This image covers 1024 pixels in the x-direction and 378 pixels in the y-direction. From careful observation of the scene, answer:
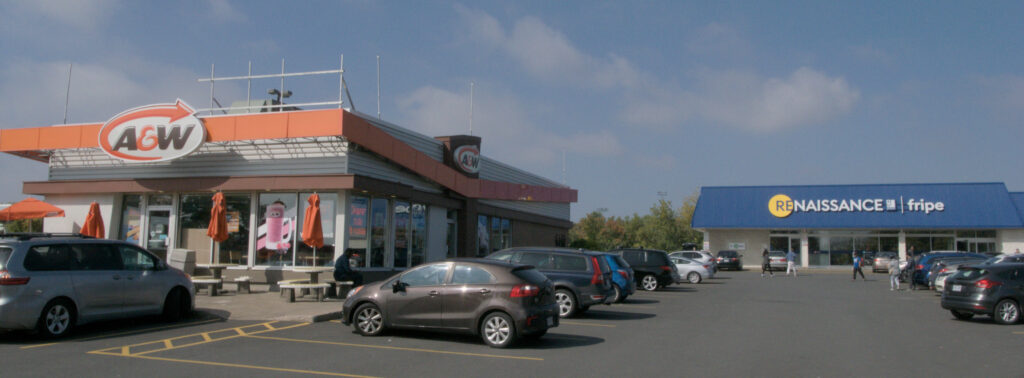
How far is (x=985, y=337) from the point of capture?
12312mm

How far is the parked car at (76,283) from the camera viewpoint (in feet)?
33.7

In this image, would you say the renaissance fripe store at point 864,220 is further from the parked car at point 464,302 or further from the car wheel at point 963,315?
the parked car at point 464,302

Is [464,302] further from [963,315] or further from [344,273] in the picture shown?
[963,315]

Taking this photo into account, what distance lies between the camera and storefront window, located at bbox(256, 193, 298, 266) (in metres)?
20.3

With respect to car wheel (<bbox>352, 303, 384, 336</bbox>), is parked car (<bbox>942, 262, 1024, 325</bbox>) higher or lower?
higher

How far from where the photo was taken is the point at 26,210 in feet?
65.7

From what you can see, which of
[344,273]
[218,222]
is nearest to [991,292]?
[344,273]

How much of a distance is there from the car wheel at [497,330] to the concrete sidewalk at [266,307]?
440 cm

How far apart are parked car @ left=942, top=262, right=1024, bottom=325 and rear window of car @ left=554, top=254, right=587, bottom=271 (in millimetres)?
7916

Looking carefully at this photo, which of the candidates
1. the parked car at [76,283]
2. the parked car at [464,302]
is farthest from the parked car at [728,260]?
the parked car at [76,283]

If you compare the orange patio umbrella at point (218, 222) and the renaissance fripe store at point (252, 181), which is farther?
the renaissance fripe store at point (252, 181)

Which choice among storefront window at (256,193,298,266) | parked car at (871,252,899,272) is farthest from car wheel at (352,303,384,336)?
parked car at (871,252,899,272)

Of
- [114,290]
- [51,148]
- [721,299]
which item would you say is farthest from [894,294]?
[51,148]

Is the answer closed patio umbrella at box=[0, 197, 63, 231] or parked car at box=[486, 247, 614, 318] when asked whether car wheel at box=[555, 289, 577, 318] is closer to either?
parked car at box=[486, 247, 614, 318]
